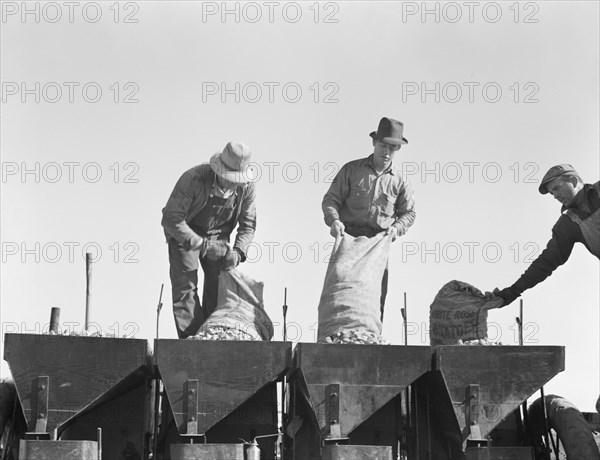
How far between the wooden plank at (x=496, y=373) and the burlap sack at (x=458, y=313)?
784mm

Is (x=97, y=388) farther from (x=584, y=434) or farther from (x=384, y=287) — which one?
(x=584, y=434)

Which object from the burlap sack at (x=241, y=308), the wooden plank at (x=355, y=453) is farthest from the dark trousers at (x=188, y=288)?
the wooden plank at (x=355, y=453)

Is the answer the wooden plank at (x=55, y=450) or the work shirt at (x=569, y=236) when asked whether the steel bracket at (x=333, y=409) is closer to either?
the wooden plank at (x=55, y=450)

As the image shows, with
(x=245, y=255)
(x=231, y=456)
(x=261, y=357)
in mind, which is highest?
(x=245, y=255)

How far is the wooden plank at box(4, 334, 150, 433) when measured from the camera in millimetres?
12758

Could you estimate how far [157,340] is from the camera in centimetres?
1291

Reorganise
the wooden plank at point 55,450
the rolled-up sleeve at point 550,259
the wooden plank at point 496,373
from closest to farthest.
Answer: the wooden plank at point 55,450, the wooden plank at point 496,373, the rolled-up sleeve at point 550,259

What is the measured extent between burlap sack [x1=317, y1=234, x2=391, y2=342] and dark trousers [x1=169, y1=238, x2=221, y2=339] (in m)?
1.39

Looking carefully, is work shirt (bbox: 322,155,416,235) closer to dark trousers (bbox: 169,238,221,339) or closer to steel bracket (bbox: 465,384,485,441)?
dark trousers (bbox: 169,238,221,339)

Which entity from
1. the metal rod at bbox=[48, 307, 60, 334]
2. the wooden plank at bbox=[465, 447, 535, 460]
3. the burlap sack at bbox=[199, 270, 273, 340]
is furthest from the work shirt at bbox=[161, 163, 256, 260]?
the wooden plank at bbox=[465, 447, 535, 460]

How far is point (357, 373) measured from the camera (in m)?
12.9

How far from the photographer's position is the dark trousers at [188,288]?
14.9 meters

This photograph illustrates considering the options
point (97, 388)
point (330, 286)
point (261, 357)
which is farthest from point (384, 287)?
point (97, 388)

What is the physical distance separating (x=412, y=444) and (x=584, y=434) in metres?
1.74
